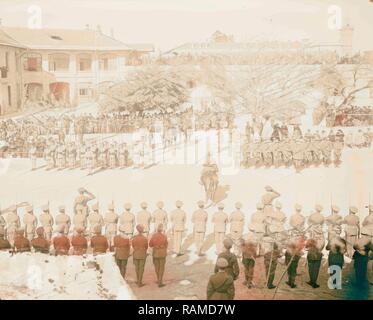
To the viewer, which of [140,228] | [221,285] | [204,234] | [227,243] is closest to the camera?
[221,285]

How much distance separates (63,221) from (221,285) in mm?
2111

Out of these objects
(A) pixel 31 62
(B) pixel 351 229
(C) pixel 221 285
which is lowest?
(C) pixel 221 285

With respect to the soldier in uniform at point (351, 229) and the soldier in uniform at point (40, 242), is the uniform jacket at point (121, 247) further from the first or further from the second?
the soldier in uniform at point (351, 229)

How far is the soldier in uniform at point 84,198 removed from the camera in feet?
25.9

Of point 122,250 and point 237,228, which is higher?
point 237,228

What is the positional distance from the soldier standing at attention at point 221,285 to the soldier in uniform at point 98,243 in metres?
1.37

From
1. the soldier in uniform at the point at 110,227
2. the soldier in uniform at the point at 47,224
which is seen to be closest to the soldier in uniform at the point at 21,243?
the soldier in uniform at the point at 47,224

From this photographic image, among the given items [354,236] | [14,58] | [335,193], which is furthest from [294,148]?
[14,58]

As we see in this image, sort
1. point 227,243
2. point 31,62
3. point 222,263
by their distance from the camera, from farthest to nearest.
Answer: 1. point 31,62
2. point 227,243
3. point 222,263

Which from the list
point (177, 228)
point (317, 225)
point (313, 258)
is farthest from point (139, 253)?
point (317, 225)

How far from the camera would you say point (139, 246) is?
25.2 feet

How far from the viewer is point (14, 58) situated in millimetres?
7926

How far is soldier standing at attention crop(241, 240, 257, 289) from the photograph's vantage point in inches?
306

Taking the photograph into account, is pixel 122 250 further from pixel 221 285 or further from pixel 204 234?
pixel 221 285
